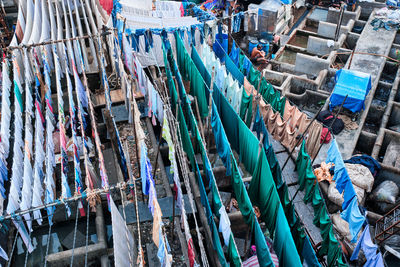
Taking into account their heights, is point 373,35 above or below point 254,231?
above

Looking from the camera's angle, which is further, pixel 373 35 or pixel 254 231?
pixel 373 35

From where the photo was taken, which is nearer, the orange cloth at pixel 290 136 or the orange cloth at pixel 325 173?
the orange cloth at pixel 290 136

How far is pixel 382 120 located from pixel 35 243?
1780cm

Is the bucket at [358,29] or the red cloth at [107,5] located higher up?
the red cloth at [107,5]

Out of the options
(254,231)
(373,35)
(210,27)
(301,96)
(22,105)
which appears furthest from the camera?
(373,35)

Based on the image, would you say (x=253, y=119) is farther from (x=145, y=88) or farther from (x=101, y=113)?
(x=101, y=113)

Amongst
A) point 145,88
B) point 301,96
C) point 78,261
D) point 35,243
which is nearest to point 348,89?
point 301,96

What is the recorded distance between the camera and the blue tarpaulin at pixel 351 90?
1786cm

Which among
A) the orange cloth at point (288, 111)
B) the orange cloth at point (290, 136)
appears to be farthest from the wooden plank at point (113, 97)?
the orange cloth at point (290, 136)

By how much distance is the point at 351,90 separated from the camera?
1805cm

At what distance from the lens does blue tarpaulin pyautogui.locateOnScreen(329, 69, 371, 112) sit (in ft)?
58.6

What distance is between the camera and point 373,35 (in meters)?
26.2

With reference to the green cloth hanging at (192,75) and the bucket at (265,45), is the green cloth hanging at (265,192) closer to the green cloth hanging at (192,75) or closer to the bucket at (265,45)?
the green cloth hanging at (192,75)

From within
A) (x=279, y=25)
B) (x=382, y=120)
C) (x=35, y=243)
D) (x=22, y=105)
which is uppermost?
(x=279, y=25)
